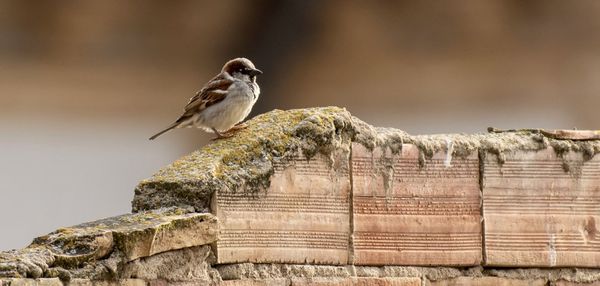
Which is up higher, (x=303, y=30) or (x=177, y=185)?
(x=303, y=30)

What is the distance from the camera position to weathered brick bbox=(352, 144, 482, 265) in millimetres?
5410

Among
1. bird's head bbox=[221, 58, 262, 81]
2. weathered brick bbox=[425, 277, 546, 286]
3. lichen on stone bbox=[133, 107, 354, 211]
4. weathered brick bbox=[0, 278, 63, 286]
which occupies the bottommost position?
weathered brick bbox=[425, 277, 546, 286]

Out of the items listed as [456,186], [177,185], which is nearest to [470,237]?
[456,186]

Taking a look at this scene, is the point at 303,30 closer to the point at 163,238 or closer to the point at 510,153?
the point at 510,153

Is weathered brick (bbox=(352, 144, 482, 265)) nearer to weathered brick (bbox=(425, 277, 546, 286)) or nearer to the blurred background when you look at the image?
weathered brick (bbox=(425, 277, 546, 286))

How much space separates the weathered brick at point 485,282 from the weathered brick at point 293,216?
15.9 inches

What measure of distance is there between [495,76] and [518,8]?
0.53 m

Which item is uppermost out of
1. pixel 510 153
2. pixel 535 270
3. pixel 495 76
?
pixel 495 76

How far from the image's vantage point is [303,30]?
12180 mm

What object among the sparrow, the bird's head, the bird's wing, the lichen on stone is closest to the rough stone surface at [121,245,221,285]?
the lichen on stone

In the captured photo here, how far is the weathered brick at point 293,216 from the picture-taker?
5.09m

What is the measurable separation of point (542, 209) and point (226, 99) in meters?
1.33

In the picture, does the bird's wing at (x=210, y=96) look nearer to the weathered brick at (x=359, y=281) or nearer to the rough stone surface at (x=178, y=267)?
the weathered brick at (x=359, y=281)

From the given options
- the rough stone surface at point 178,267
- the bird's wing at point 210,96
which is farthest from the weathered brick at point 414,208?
the bird's wing at point 210,96
